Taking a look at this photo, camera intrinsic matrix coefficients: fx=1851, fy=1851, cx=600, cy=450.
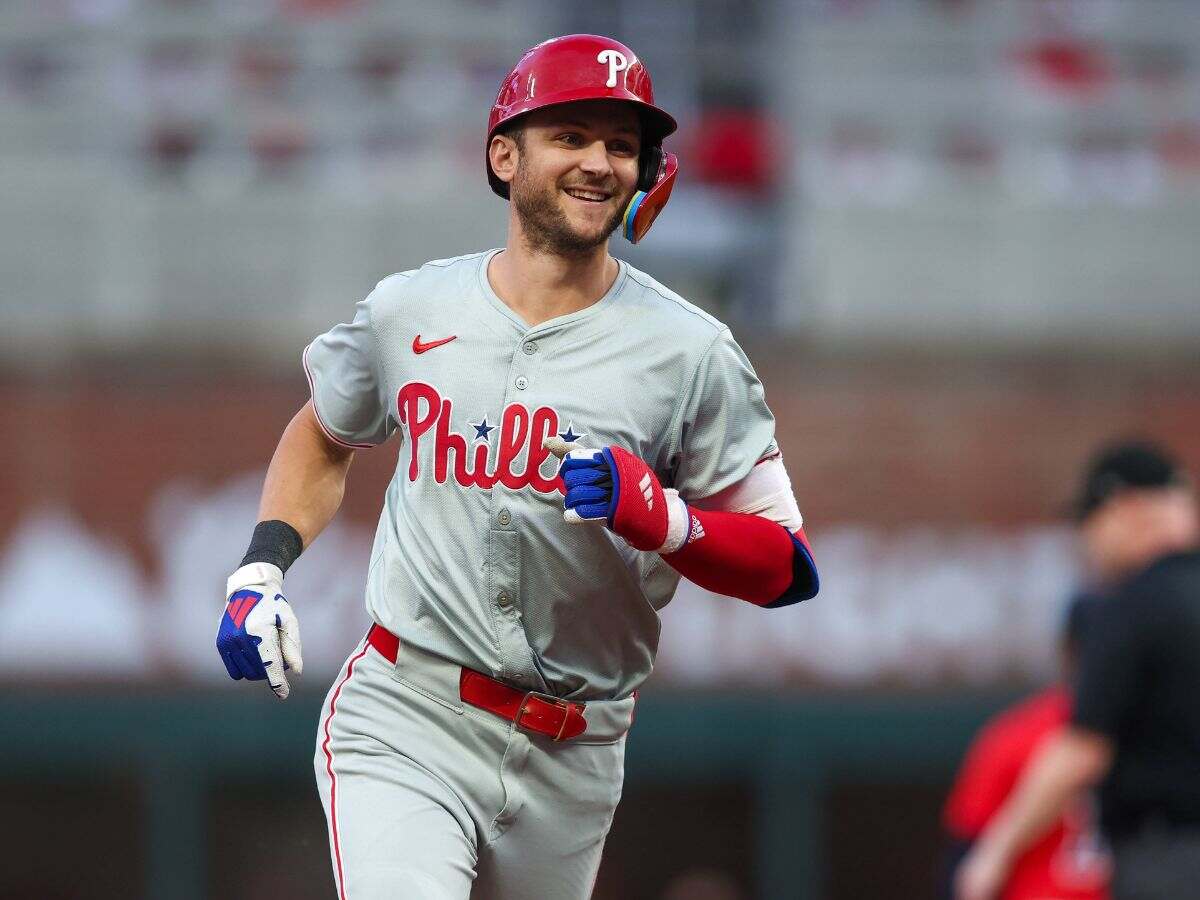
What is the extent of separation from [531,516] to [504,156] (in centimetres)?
62

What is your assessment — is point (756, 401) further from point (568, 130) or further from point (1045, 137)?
point (1045, 137)

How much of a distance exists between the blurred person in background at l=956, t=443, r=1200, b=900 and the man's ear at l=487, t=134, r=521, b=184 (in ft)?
7.26

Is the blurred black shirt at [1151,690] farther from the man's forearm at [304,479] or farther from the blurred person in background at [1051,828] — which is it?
the man's forearm at [304,479]

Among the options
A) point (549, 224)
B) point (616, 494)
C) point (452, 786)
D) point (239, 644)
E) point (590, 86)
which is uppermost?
point (590, 86)

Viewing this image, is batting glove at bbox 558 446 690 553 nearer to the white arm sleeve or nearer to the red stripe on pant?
the white arm sleeve

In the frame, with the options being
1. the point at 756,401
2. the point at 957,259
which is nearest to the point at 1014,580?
the point at 957,259

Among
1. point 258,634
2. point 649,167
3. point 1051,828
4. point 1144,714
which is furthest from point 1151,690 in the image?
point 258,634

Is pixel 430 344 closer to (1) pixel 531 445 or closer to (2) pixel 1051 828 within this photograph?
(1) pixel 531 445

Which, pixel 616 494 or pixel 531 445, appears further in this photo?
pixel 531 445

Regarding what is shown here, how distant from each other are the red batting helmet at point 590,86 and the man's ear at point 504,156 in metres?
0.02

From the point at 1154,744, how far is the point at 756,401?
2061 mm

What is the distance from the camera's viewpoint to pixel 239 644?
285 centimetres

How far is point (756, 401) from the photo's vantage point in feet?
10.1

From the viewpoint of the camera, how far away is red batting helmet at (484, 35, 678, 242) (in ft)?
9.66
